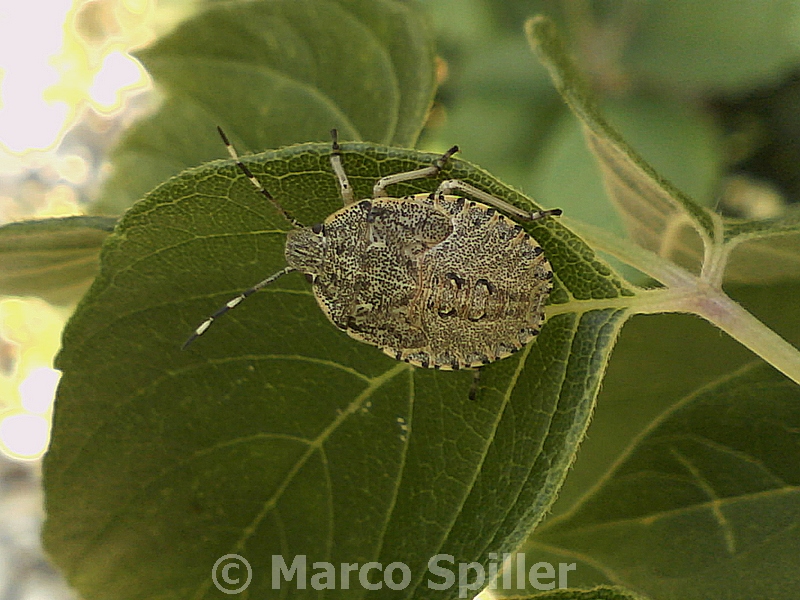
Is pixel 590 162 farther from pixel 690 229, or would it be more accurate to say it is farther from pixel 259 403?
pixel 259 403

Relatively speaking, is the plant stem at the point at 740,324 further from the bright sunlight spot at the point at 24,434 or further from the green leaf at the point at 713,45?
the bright sunlight spot at the point at 24,434

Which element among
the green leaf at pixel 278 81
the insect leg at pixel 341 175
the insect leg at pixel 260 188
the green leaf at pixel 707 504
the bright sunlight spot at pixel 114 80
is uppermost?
the bright sunlight spot at pixel 114 80

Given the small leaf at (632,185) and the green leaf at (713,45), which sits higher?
the green leaf at (713,45)

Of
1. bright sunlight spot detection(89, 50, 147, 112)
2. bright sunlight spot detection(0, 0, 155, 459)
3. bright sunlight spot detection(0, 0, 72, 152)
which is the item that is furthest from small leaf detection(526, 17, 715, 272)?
bright sunlight spot detection(0, 0, 72, 152)

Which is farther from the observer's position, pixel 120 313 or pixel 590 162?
pixel 590 162

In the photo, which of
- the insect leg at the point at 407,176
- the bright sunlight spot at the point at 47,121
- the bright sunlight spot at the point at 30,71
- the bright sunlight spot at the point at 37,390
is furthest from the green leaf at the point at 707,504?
the bright sunlight spot at the point at 30,71

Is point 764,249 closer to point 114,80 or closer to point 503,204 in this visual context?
point 503,204

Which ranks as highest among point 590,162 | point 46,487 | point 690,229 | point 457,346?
point 590,162

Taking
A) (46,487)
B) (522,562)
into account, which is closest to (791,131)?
(522,562)
